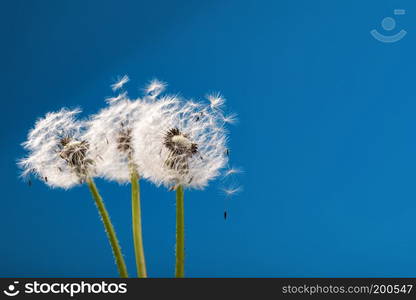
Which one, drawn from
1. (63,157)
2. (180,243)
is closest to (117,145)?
(63,157)

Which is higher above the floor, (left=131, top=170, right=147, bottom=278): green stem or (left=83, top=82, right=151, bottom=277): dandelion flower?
(left=83, top=82, right=151, bottom=277): dandelion flower

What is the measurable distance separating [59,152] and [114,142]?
24 cm

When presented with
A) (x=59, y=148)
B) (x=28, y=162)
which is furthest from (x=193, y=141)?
(x=28, y=162)

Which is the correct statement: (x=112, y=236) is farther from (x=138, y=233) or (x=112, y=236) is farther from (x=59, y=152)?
(x=59, y=152)

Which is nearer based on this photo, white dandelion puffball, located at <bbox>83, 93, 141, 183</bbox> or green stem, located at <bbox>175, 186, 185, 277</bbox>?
green stem, located at <bbox>175, 186, 185, 277</bbox>

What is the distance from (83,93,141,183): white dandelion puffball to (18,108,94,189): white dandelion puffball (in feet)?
0.13

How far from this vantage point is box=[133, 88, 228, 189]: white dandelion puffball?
6.69 feet

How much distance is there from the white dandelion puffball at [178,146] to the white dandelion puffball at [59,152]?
0.21m

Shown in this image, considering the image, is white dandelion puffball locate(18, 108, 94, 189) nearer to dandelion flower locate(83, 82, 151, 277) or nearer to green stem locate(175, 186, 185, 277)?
dandelion flower locate(83, 82, 151, 277)

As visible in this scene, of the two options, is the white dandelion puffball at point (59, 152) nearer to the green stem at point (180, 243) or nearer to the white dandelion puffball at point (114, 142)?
the white dandelion puffball at point (114, 142)

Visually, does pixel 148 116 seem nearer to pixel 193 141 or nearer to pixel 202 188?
pixel 193 141

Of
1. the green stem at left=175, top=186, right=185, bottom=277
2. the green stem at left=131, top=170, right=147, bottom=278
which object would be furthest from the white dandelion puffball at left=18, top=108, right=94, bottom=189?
the green stem at left=175, top=186, right=185, bottom=277

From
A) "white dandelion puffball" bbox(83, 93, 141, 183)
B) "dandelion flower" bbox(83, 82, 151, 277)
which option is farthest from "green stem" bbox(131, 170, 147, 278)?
"white dandelion puffball" bbox(83, 93, 141, 183)

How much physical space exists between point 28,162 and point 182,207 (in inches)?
30.3
